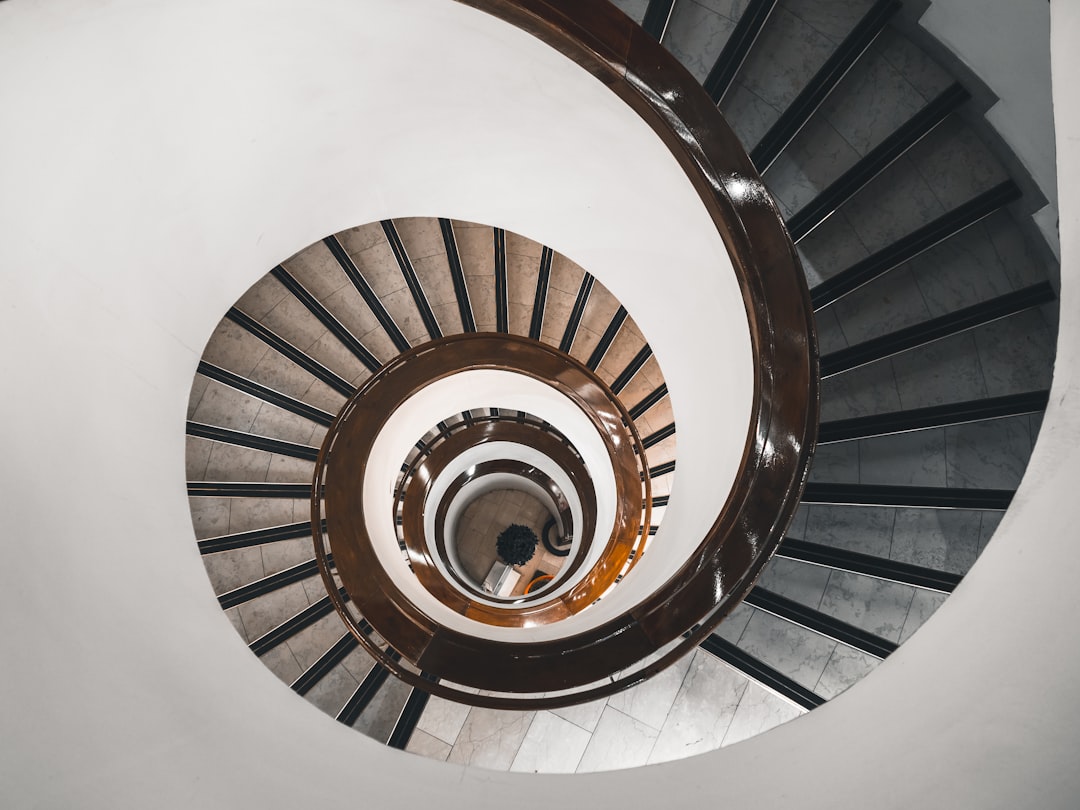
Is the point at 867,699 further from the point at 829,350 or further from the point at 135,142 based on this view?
the point at 135,142

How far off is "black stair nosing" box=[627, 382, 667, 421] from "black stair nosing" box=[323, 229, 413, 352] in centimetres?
251

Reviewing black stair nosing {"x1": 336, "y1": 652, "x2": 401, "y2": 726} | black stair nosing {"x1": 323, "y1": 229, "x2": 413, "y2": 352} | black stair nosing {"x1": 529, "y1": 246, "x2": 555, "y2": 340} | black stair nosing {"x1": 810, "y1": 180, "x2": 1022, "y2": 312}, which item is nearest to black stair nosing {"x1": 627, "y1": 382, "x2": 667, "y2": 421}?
black stair nosing {"x1": 529, "y1": 246, "x2": 555, "y2": 340}

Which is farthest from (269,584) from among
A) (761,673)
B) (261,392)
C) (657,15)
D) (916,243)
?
(916,243)

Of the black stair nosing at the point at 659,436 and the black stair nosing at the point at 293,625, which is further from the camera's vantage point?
the black stair nosing at the point at 659,436

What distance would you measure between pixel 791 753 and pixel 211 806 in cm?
276

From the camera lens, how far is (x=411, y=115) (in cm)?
376

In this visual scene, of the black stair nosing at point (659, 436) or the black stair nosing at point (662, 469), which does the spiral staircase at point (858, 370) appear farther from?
the black stair nosing at point (662, 469)

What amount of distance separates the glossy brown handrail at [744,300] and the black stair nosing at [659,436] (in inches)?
A: 132

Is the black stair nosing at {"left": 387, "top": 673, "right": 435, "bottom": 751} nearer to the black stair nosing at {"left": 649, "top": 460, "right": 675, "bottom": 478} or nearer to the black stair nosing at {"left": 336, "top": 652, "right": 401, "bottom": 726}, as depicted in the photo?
the black stair nosing at {"left": 336, "top": 652, "right": 401, "bottom": 726}

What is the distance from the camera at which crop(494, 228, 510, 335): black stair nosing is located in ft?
17.2

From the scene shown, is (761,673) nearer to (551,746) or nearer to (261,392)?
(551,746)

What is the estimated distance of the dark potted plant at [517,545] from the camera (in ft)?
36.2

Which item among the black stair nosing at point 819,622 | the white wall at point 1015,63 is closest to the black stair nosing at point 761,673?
the black stair nosing at point 819,622

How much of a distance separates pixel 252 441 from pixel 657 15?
4.03 meters
